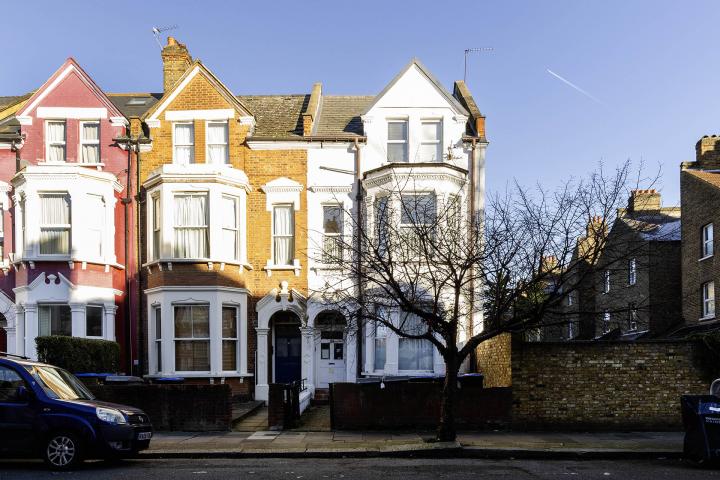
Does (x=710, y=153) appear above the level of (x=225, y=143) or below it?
above

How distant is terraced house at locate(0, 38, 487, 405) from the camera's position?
867 inches

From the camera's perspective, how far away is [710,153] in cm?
3111

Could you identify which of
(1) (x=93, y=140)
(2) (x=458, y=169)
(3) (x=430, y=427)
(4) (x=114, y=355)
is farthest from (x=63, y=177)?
(3) (x=430, y=427)

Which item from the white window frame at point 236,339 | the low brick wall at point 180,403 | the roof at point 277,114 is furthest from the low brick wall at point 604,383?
the roof at point 277,114

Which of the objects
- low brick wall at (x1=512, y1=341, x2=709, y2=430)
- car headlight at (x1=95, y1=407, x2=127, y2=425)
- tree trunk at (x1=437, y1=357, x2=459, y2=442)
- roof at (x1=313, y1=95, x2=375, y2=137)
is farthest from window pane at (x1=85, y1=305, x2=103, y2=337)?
low brick wall at (x1=512, y1=341, x2=709, y2=430)

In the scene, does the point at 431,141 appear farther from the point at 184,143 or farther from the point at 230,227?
the point at 184,143

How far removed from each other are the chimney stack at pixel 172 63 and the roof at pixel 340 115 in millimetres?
5001

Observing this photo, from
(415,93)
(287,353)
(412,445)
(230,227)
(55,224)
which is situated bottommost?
(412,445)

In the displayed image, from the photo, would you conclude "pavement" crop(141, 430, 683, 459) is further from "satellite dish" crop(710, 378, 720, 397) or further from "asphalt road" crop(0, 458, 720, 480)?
"satellite dish" crop(710, 378, 720, 397)

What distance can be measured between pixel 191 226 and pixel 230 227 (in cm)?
116

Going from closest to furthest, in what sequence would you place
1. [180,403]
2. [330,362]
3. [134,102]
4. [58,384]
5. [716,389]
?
[716,389], [58,384], [180,403], [330,362], [134,102]

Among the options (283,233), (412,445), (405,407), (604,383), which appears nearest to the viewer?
(412,445)

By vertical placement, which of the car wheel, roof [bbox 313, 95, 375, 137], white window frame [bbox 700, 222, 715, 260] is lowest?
the car wheel

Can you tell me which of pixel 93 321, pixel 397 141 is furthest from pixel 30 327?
pixel 397 141
